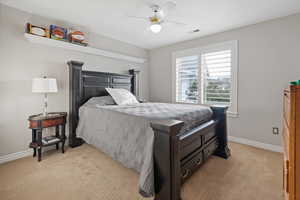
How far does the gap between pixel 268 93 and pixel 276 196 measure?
1928 millimetres

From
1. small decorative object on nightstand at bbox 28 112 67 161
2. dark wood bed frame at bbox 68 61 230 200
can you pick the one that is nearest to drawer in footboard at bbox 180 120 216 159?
dark wood bed frame at bbox 68 61 230 200

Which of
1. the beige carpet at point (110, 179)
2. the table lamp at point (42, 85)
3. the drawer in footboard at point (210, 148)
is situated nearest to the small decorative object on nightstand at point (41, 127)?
the beige carpet at point (110, 179)

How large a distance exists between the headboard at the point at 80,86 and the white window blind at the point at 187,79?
181cm

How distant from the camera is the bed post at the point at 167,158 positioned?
3.91 feet

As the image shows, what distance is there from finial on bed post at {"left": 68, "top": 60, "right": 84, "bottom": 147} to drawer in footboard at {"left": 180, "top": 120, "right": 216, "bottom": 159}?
2.20 metres

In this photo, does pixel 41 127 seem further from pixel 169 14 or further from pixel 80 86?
pixel 169 14

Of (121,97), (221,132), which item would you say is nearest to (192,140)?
(221,132)

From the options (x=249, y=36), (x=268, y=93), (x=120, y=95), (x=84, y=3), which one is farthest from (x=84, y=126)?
(x=249, y=36)

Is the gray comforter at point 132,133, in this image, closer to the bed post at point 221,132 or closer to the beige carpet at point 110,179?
the bed post at point 221,132

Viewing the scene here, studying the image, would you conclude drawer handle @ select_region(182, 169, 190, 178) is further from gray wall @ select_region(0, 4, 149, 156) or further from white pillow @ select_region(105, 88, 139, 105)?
gray wall @ select_region(0, 4, 149, 156)

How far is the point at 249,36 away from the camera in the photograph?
2867 mm

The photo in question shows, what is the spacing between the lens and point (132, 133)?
1.59 metres

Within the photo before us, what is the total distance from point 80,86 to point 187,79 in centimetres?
265

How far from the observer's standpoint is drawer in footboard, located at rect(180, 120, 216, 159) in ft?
4.88
